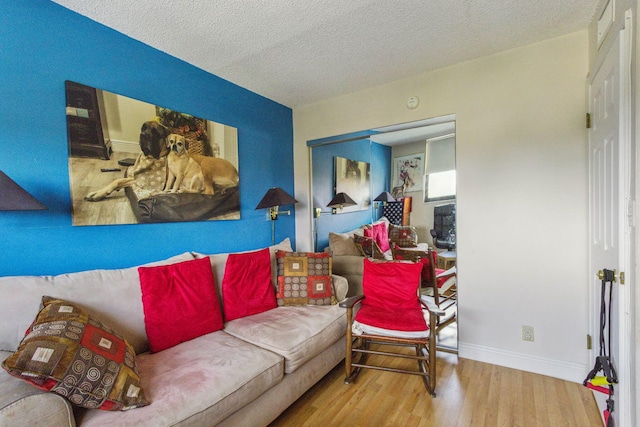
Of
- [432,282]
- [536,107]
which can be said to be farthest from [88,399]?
[536,107]

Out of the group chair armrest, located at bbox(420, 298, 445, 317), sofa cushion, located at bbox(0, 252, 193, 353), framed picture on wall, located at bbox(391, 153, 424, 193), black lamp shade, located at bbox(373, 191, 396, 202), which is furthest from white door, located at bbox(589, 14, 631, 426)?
sofa cushion, located at bbox(0, 252, 193, 353)

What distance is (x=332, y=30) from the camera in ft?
6.50

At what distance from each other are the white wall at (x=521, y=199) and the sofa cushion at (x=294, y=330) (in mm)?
1193

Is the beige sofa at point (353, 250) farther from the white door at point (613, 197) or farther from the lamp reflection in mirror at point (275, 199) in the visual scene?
the white door at point (613, 197)

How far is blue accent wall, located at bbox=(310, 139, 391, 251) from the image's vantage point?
9.58 feet

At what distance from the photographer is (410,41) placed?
213cm

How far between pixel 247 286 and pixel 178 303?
0.54 metres

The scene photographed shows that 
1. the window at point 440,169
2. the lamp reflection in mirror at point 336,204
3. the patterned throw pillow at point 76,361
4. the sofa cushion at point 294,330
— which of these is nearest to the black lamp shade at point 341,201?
the lamp reflection in mirror at point 336,204

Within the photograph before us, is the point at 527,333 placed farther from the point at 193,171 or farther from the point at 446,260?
the point at 193,171

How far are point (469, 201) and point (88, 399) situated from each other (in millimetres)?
2674

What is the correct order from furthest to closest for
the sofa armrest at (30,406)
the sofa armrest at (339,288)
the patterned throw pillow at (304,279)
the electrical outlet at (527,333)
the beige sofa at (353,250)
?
the beige sofa at (353,250), the sofa armrest at (339,288), the patterned throw pillow at (304,279), the electrical outlet at (527,333), the sofa armrest at (30,406)

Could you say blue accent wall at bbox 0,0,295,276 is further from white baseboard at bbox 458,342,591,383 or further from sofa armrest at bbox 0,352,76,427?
white baseboard at bbox 458,342,591,383

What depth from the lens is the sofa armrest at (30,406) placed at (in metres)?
0.91

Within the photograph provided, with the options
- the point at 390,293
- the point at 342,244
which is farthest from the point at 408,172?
the point at 390,293
